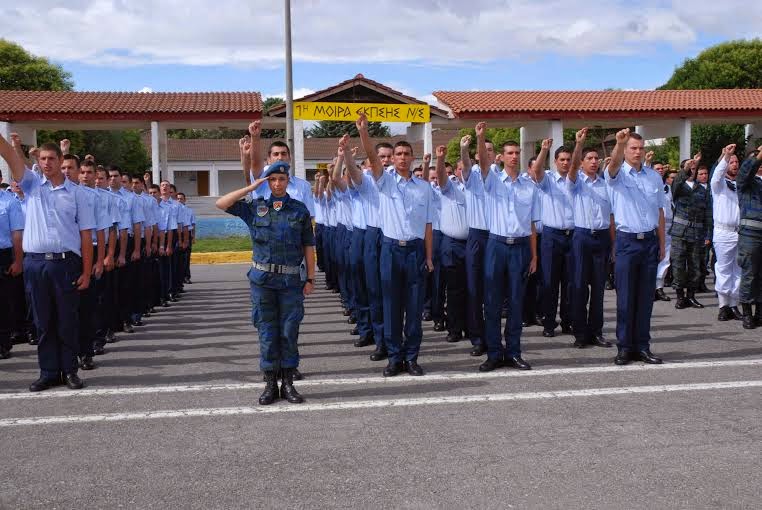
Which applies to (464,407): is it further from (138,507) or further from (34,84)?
(34,84)

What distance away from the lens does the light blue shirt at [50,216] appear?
22.5ft

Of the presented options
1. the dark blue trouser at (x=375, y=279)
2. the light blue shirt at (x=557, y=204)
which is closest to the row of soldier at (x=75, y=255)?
the dark blue trouser at (x=375, y=279)

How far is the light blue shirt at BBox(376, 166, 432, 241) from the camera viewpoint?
7223 mm

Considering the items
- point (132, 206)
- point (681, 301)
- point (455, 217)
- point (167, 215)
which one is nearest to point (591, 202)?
point (455, 217)

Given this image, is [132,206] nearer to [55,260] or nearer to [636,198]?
[55,260]

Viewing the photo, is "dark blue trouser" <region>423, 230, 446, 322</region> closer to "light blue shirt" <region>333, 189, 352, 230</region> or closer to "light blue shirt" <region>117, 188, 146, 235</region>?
"light blue shirt" <region>333, 189, 352, 230</region>

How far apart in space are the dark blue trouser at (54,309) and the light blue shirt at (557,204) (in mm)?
5022

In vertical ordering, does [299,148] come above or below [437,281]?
above

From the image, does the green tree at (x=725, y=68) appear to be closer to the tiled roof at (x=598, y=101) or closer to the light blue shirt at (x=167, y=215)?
the tiled roof at (x=598, y=101)

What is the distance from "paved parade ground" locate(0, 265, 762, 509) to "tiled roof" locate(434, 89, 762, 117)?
53.6ft

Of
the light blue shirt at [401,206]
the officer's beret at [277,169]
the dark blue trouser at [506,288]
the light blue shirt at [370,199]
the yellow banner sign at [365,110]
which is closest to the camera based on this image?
the officer's beret at [277,169]

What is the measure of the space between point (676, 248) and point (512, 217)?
5.51 m

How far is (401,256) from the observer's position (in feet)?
23.8

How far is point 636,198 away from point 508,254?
1349mm
